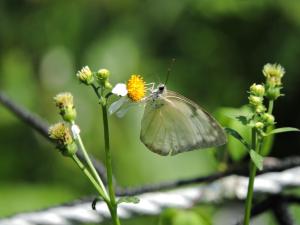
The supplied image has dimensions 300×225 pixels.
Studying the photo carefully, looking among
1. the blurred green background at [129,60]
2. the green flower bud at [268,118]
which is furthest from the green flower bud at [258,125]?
the blurred green background at [129,60]

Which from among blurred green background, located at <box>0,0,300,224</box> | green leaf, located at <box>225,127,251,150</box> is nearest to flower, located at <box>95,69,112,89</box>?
green leaf, located at <box>225,127,251,150</box>

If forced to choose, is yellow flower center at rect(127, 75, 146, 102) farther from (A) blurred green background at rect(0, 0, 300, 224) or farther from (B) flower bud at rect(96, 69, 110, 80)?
(A) blurred green background at rect(0, 0, 300, 224)

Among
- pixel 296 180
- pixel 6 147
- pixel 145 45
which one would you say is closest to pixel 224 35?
pixel 145 45

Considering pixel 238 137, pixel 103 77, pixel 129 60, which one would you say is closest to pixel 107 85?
pixel 103 77

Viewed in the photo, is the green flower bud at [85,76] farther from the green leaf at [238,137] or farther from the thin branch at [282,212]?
the thin branch at [282,212]

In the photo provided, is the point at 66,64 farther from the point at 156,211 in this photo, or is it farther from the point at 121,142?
the point at 156,211

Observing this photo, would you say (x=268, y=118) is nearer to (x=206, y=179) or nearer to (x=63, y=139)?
(x=63, y=139)
